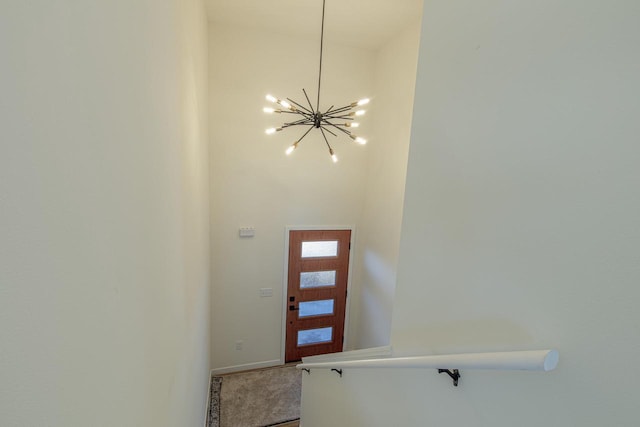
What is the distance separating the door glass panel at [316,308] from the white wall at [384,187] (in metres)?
0.47

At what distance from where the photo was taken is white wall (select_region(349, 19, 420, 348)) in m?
3.13

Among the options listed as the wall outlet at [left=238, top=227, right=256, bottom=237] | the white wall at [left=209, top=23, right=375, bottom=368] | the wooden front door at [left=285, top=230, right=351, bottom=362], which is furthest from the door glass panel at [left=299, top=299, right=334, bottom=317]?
the wall outlet at [left=238, top=227, right=256, bottom=237]

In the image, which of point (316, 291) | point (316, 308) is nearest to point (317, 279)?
point (316, 291)

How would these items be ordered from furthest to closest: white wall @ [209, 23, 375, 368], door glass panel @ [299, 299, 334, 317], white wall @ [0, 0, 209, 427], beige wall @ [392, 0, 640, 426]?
door glass panel @ [299, 299, 334, 317]
white wall @ [209, 23, 375, 368]
beige wall @ [392, 0, 640, 426]
white wall @ [0, 0, 209, 427]

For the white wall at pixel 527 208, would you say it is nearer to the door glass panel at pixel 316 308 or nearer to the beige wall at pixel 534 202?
the beige wall at pixel 534 202

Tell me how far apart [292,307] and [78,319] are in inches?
150

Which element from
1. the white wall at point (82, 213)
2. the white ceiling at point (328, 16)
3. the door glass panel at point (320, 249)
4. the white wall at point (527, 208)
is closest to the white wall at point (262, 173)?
the white ceiling at point (328, 16)

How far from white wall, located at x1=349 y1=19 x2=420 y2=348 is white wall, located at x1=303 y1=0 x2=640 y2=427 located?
219 cm

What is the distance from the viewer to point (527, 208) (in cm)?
67

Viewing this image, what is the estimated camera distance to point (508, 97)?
2.39ft

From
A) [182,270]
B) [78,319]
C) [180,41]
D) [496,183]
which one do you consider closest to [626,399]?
[496,183]

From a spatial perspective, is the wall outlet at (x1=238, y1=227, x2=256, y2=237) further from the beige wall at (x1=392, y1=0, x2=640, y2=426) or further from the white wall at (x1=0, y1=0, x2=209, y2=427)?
the beige wall at (x1=392, y1=0, x2=640, y2=426)

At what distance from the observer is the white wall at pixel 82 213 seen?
0.37 m

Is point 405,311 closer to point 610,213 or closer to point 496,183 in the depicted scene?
point 496,183
